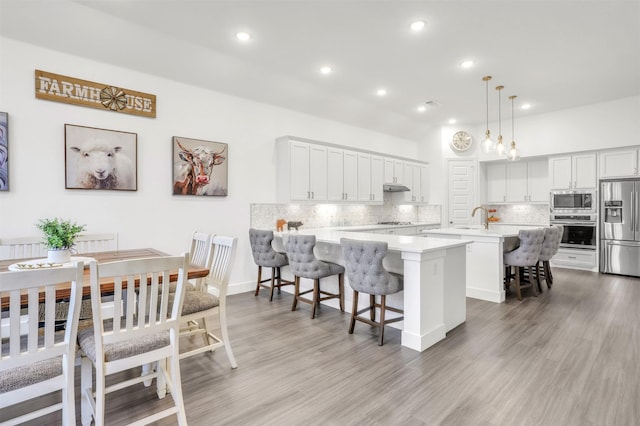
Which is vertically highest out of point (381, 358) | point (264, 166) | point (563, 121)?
point (563, 121)

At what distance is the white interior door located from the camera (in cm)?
772

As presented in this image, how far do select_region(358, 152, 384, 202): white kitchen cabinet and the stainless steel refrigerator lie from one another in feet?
13.6

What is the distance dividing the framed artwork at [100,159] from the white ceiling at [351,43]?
0.85m

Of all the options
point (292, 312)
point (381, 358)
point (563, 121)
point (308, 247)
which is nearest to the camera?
point (381, 358)

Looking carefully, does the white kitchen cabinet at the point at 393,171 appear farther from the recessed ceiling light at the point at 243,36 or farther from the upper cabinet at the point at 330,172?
the recessed ceiling light at the point at 243,36

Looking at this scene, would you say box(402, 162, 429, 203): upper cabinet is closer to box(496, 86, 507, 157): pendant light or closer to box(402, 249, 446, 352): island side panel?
box(496, 86, 507, 157): pendant light

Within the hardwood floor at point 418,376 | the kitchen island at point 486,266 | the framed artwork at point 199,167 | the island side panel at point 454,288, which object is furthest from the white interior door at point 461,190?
the framed artwork at point 199,167

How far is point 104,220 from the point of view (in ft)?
12.3

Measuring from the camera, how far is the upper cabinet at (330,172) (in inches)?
209

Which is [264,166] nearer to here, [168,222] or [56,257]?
[168,222]

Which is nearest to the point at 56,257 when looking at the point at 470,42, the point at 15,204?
the point at 15,204

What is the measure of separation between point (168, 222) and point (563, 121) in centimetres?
753

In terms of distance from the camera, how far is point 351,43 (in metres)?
3.88

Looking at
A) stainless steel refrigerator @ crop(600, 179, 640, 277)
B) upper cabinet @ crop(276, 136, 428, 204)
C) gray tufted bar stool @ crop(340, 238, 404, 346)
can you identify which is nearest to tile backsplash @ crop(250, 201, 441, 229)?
upper cabinet @ crop(276, 136, 428, 204)
